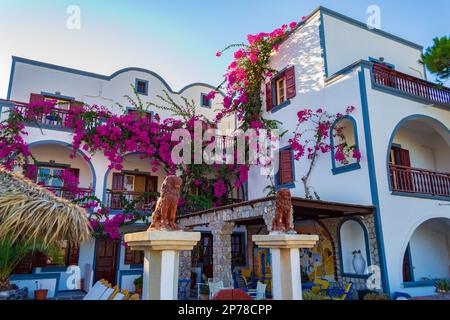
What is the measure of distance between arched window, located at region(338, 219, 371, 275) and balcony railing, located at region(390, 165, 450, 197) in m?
1.60

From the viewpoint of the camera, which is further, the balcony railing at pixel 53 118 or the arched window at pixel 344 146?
the balcony railing at pixel 53 118

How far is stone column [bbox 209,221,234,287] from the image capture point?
10570mm

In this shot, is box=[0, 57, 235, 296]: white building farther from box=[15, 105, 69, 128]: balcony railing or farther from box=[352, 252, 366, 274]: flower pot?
box=[352, 252, 366, 274]: flower pot

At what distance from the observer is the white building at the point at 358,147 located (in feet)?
32.0

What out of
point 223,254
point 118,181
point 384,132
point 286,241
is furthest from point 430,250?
point 118,181

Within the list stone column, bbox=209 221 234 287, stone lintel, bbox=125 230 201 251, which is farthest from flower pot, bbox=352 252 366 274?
stone lintel, bbox=125 230 201 251

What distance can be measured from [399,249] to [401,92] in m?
4.89

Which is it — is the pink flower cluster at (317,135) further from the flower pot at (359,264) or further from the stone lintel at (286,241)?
the stone lintel at (286,241)

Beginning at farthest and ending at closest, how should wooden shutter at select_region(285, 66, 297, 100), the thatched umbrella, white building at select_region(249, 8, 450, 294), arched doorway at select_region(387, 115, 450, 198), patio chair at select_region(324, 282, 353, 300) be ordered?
wooden shutter at select_region(285, 66, 297, 100) → arched doorway at select_region(387, 115, 450, 198) → white building at select_region(249, 8, 450, 294) → patio chair at select_region(324, 282, 353, 300) → the thatched umbrella

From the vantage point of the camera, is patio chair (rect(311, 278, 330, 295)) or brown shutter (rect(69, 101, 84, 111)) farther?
brown shutter (rect(69, 101, 84, 111))

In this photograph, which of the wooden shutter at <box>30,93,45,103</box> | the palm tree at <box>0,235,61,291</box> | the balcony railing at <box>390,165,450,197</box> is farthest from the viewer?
the wooden shutter at <box>30,93,45,103</box>

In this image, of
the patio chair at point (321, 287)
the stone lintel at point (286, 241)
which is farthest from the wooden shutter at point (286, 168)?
the stone lintel at point (286, 241)

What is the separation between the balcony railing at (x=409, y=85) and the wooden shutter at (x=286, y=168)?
401cm
